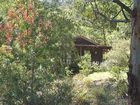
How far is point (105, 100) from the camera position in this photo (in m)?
11.1

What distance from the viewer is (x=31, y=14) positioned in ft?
35.7

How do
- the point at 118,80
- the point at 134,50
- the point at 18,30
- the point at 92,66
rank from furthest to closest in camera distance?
the point at 92,66, the point at 118,80, the point at 18,30, the point at 134,50

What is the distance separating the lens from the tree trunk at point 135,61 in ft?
15.0

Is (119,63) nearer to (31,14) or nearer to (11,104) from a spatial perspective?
(31,14)

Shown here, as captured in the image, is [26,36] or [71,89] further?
[26,36]

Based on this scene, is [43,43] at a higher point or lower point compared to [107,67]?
higher

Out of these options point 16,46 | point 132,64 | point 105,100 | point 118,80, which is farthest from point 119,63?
point 132,64

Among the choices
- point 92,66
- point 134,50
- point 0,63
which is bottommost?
point 92,66

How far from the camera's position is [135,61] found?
4.65 m

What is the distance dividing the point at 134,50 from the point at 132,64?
168 millimetres

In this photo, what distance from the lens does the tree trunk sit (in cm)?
457

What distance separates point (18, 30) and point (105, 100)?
3.07 m

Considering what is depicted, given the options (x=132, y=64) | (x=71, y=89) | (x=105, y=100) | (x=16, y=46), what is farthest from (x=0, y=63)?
(x=132, y=64)

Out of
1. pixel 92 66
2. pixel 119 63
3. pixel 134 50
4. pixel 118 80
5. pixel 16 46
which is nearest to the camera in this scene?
pixel 134 50
